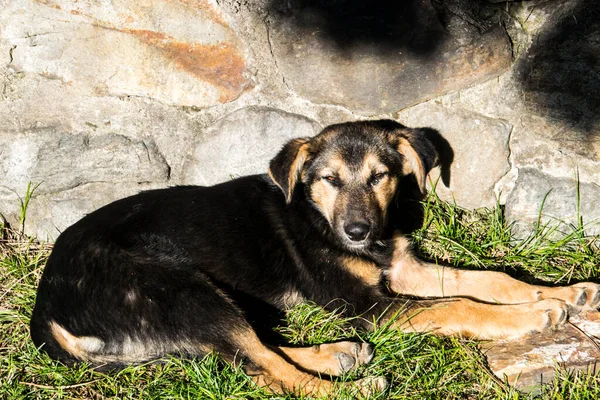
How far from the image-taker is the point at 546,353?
368cm

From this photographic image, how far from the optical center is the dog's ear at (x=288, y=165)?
4.08m

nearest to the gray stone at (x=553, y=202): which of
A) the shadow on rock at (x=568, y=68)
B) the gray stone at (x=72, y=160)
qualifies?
the shadow on rock at (x=568, y=68)

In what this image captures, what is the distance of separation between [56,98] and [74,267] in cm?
123

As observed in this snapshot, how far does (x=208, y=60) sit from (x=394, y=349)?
2.18m

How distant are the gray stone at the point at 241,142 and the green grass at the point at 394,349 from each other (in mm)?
1118

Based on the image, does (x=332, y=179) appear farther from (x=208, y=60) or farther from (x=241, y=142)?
(x=208, y=60)

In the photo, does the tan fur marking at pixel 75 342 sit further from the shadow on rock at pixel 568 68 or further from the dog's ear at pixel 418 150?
the shadow on rock at pixel 568 68

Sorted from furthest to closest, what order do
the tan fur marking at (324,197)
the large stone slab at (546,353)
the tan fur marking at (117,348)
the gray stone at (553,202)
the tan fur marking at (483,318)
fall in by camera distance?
the gray stone at (553,202), the tan fur marking at (324,197), the tan fur marking at (483,318), the tan fur marking at (117,348), the large stone slab at (546,353)

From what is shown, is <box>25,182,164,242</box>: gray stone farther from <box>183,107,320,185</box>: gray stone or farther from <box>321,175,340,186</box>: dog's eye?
<box>321,175,340,186</box>: dog's eye

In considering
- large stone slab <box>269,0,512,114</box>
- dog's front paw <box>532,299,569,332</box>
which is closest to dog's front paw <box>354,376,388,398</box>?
dog's front paw <box>532,299,569,332</box>

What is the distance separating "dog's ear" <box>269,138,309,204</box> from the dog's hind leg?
3.01ft

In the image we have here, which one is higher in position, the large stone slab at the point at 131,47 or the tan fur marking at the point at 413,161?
the large stone slab at the point at 131,47

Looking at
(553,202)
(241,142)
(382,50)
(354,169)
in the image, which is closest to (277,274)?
(354,169)

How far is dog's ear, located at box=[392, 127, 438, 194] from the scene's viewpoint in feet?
13.5
